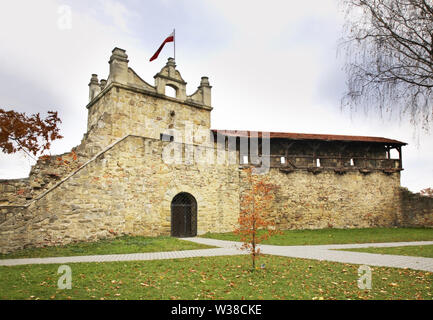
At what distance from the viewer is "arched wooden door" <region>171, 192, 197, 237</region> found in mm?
15711

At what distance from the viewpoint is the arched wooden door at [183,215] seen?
15.7 meters

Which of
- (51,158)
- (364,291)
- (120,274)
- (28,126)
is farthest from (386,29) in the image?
(28,126)

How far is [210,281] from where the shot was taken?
5.95 m

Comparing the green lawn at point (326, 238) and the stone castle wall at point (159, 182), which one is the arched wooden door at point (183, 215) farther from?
the green lawn at point (326, 238)

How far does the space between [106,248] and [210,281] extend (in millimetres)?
6224

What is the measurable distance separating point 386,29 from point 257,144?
14.6 metres

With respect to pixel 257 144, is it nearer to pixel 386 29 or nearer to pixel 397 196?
pixel 397 196

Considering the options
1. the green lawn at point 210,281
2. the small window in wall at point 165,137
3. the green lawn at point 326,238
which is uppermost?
the small window in wall at point 165,137

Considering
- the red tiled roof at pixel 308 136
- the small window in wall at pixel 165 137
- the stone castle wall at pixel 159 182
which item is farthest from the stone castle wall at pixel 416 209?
the small window in wall at pixel 165 137

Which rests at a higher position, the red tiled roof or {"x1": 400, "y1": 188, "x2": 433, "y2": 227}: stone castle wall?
the red tiled roof

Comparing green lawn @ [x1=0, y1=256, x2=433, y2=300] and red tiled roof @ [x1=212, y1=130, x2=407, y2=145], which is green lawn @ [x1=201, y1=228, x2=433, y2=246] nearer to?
green lawn @ [x1=0, y1=256, x2=433, y2=300]

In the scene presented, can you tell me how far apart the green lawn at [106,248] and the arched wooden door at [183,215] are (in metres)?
2.95

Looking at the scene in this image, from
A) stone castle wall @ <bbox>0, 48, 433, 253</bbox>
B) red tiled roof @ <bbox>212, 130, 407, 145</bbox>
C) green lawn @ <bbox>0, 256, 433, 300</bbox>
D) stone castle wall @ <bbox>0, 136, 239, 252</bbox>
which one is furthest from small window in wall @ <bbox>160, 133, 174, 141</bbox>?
green lawn @ <bbox>0, 256, 433, 300</bbox>

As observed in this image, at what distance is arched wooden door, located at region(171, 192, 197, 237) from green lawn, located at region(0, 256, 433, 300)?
7.72m
